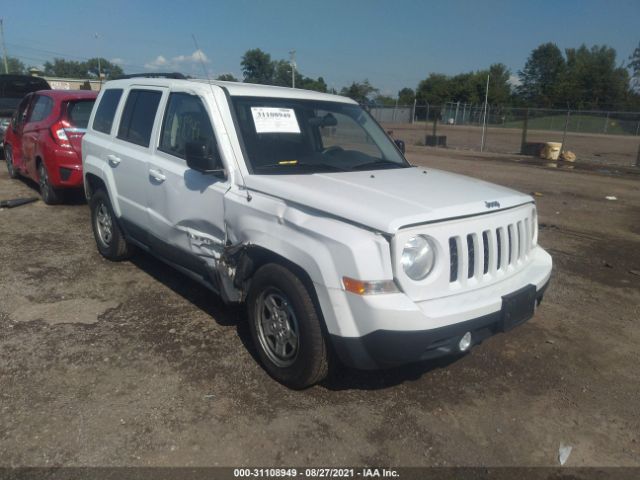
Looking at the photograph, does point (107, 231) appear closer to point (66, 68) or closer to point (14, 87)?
point (14, 87)

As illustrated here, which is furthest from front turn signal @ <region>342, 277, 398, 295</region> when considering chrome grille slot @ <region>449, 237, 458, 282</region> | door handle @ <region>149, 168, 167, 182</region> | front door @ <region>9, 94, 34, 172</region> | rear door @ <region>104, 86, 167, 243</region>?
front door @ <region>9, 94, 34, 172</region>

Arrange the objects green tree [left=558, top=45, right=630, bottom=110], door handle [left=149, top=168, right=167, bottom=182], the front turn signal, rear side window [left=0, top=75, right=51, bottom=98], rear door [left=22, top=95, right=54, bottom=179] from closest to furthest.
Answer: the front turn signal, door handle [left=149, top=168, right=167, bottom=182], rear door [left=22, top=95, right=54, bottom=179], rear side window [left=0, top=75, right=51, bottom=98], green tree [left=558, top=45, right=630, bottom=110]

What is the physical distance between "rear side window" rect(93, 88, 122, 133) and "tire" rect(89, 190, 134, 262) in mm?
695

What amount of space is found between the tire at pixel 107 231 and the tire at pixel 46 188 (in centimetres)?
271

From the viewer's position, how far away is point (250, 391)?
3.28 meters

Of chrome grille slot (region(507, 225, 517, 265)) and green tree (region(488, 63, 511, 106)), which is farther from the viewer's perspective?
green tree (region(488, 63, 511, 106))

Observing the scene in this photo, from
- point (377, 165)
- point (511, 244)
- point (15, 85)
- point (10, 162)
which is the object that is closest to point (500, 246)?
point (511, 244)

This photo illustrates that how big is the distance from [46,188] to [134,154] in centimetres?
425

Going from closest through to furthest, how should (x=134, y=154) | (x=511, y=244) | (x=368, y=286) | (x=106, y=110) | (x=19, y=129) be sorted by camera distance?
(x=368, y=286), (x=511, y=244), (x=134, y=154), (x=106, y=110), (x=19, y=129)

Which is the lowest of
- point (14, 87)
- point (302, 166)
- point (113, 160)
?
point (113, 160)

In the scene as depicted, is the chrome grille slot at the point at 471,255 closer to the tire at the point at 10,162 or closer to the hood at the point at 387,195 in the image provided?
the hood at the point at 387,195

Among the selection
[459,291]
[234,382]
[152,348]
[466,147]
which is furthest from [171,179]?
[466,147]

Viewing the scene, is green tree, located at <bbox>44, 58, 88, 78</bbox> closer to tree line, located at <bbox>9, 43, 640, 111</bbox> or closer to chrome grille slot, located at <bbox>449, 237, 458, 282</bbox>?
tree line, located at <bbox>9, 43, 640, 111</bbox>

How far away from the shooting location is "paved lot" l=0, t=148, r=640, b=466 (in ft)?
9.12
